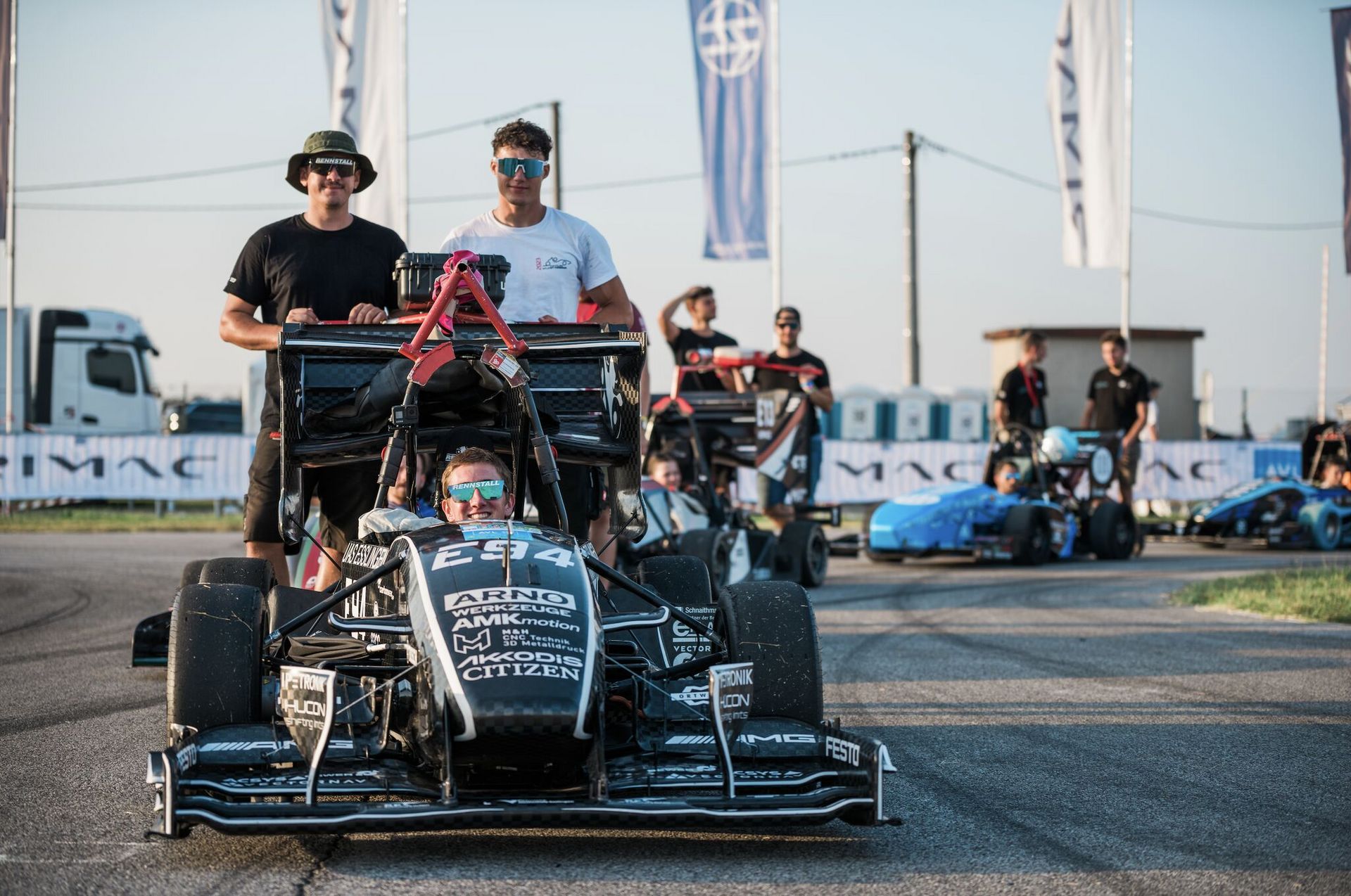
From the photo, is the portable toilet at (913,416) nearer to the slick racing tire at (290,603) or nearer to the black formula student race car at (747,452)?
the black formula student race car at (747,452)

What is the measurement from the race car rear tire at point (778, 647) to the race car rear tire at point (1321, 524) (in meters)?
13.6

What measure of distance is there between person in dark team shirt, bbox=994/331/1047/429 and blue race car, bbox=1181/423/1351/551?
10.3 ft

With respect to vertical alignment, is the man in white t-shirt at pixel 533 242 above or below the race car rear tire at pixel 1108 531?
above

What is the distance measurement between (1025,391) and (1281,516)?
3.84m

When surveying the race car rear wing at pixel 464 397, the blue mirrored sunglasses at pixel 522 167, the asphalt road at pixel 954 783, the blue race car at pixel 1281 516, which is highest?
the blue mirrored sunglasses at pixel 522 167

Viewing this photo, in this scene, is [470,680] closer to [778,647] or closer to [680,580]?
[778,647]

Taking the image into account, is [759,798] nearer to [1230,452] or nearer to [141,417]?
[1230,452]

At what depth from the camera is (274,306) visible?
673cm

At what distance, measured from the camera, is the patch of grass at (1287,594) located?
10305 mm

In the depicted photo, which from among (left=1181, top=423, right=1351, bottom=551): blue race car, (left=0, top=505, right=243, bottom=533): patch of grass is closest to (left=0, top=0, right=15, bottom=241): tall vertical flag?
(left=0, top=505, right=243, bottom=533): patch of grass

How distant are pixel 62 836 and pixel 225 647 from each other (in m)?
0.68

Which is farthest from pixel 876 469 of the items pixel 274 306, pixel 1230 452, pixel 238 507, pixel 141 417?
pixel 274 306

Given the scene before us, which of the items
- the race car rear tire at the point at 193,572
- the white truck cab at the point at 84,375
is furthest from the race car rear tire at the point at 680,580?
the white truck cab at the point at 84,375

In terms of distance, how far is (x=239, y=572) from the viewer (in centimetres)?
582
